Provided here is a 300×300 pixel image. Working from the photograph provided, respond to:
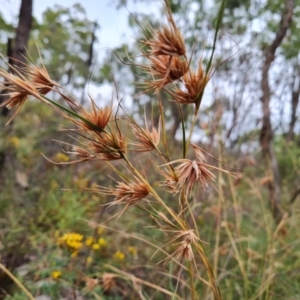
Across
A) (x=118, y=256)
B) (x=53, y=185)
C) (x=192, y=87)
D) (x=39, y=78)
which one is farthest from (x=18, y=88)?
(x=53, y=185)

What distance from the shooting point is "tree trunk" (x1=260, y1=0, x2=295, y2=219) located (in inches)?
119

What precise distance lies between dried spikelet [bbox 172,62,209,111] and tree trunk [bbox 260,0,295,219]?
2336 mm

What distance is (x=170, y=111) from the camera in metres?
5.77

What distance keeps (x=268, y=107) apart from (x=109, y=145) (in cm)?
270

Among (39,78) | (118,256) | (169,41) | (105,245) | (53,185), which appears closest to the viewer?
(169,41)

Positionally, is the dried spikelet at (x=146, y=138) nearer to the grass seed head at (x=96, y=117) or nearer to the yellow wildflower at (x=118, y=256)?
the grass seed head at (x=96, y=117)

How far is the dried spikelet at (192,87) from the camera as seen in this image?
749mm

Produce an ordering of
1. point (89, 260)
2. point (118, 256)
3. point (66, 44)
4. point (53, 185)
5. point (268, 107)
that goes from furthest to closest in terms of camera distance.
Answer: point (66, 44)
point (268, 107)
point (53, 185)
point (118, 256)
point (89, 260)

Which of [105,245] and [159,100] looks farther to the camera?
[105,245]

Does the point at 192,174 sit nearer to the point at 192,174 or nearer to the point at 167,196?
the point at 192,174

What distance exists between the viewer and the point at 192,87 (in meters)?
0.76

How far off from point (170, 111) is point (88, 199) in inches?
111

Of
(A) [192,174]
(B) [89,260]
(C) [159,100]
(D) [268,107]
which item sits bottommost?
(B) [89,260]

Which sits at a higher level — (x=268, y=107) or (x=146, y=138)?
(x=268, y=107)
